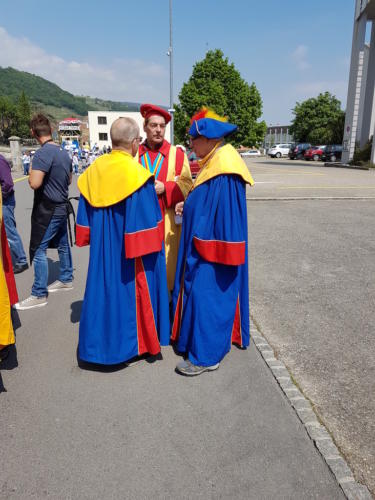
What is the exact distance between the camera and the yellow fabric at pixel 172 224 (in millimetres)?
3646

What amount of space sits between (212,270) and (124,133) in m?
1.20

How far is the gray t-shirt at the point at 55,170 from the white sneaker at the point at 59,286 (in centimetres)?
106

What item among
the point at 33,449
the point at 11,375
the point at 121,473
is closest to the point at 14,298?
the point at 11,375

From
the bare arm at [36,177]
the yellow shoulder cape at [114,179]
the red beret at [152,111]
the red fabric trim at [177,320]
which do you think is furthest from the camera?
the bare arm at [36,177]

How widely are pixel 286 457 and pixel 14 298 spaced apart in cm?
240

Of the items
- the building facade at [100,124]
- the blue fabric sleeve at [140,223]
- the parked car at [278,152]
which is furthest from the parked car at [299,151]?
the building facade at [100,124]

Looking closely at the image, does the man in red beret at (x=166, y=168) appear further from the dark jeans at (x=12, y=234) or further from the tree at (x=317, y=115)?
the tree at (x=317, y=115)

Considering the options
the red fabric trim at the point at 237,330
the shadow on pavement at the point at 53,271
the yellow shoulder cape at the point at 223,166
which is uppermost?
the yellow shoulder cape at the point at 223,166

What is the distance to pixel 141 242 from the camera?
288cm

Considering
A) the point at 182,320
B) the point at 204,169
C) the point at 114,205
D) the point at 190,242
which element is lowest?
the point at 182,320

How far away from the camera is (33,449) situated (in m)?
2.30

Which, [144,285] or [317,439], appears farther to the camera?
[144,285]

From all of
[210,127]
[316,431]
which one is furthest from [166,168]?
[316,431]

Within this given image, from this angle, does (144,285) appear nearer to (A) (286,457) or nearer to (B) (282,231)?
(A) (286,457)
